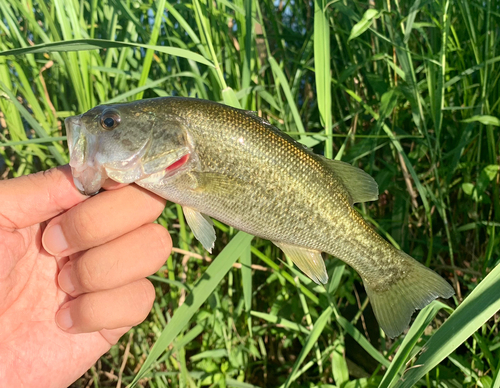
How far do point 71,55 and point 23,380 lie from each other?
135 cm

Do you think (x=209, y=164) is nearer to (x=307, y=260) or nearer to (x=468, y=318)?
(x=307, y=260)

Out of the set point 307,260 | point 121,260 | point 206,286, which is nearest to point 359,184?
point 307,260

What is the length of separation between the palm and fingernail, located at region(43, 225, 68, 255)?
0.65 feet

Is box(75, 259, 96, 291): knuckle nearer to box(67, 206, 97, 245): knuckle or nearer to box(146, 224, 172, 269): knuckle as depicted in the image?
box(67, 206, 97, 245): knuckle

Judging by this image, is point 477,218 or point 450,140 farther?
point 450,140

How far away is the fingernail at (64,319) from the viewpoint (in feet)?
5.80

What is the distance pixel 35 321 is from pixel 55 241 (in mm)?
422

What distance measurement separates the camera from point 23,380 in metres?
1.75

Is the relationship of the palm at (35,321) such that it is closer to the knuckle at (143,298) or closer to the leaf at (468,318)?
the knuckle at (143,298)

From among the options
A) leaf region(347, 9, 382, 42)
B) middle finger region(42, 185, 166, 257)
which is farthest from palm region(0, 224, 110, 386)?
leaf region(347, 9, 382, 42)

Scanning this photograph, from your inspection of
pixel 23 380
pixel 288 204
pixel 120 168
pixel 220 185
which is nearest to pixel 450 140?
pixel 288 204

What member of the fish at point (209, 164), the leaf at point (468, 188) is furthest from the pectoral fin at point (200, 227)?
the leaf at point (468, 188)

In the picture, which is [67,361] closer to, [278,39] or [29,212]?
[29,212]

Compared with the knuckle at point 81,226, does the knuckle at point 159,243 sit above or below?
below
